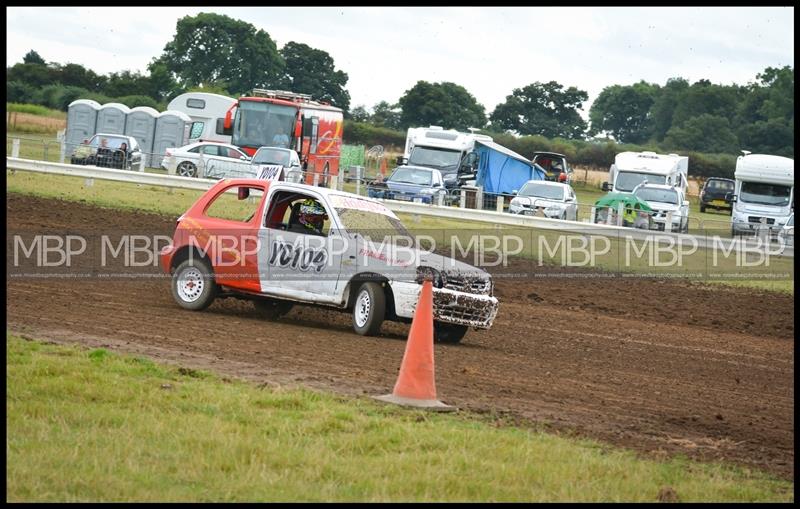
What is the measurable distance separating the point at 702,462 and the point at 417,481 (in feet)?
7.23

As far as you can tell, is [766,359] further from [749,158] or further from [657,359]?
[749,158]

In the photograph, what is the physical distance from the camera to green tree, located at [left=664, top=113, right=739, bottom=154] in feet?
309

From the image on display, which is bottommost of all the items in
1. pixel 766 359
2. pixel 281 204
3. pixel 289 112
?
pixel 766 359

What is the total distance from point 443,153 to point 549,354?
1192 inches

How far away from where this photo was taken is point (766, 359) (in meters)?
14.5

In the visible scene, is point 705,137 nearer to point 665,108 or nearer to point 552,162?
point 665,108

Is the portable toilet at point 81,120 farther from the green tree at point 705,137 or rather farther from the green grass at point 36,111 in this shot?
the green tree at point 705,137

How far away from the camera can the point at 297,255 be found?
44.0 feet

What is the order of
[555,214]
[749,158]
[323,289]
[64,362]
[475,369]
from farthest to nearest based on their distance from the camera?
[749,158] < [555,214] < [323,289] < [475,369] < [64,362]

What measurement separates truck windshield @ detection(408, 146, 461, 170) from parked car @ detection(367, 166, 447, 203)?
A: 17.0 ft

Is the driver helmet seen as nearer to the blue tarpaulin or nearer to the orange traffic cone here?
the orange traffic cone

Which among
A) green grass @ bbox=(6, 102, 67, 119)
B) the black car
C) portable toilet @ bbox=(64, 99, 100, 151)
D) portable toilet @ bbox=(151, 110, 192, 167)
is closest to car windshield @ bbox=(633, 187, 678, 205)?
the black car

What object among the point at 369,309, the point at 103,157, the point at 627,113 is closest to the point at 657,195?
the point at 103,157

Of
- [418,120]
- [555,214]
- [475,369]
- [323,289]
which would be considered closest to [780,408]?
[475,369]
